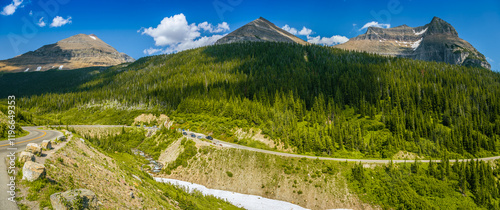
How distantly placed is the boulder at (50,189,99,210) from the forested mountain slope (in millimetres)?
63569

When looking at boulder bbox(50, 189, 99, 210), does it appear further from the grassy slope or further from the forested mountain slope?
the forested mountain slope

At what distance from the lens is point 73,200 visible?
1468cm

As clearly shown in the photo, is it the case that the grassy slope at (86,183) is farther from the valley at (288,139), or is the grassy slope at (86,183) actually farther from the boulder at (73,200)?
the boulder at (73,200)

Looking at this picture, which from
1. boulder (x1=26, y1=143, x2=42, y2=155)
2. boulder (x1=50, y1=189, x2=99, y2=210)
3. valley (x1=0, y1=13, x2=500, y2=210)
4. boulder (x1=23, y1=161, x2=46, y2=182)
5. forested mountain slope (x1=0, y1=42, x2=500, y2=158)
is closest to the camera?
boulder (x1=50, y1=189, x2=99, y2=210)

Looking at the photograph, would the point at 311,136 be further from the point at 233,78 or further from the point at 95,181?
the point at 233,78

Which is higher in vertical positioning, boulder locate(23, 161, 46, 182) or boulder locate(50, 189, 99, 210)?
boulder locate(23, 161, 46, 182)

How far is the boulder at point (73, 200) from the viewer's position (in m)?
14.1

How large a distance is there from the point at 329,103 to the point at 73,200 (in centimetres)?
10044

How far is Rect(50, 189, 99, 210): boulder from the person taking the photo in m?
14.1

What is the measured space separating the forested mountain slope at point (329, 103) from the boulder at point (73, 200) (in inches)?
2503

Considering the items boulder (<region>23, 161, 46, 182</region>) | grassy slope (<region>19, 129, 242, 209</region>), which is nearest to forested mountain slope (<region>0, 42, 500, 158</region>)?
grassy slope (<region>19, 129, 242, 209</region>)

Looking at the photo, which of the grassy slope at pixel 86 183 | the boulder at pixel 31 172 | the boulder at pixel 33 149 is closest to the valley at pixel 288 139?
the grassy slope at pixel 86 183

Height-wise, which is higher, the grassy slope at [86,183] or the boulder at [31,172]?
the boulder at [31,172]

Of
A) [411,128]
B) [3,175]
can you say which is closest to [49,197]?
[3,175]
